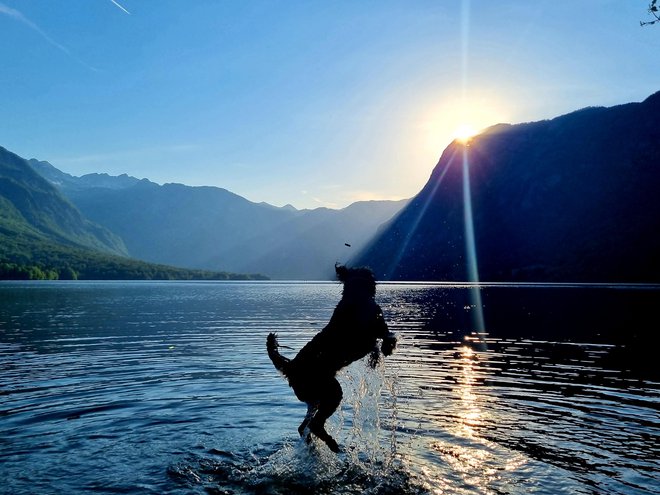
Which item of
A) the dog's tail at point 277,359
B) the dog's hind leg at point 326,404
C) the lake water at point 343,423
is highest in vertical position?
the dog's tail at point 277,359

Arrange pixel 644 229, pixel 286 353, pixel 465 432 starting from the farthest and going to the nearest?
pixel 644 229, pixel 286 353, pixel 465 432

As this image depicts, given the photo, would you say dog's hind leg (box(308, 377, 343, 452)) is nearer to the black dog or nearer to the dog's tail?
the black dog

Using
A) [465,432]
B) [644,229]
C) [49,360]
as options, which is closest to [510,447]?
[465,432]

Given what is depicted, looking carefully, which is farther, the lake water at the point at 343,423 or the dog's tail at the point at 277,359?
the dog's tail at the point at 277,359

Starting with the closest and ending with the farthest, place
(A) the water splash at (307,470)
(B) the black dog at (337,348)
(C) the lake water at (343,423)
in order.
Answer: (A) the water splash at (307,470) < (C) the lake water at (343,423) < (B) the black dog at (337,348)

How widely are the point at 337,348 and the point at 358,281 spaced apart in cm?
160

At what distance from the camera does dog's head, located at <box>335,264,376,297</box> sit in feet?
35.7

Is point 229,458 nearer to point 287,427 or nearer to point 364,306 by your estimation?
point 287,427

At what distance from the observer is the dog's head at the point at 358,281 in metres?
10.9

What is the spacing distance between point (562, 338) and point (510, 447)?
89.3 feet

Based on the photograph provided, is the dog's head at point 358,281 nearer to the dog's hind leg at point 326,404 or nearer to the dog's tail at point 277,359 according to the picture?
the dog's hind leg at point 326,404

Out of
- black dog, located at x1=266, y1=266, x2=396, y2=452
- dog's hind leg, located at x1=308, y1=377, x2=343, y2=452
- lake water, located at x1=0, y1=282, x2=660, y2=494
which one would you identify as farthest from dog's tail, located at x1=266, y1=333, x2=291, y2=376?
lake water, located at x1=0, y1=282, x2=660, y2=494

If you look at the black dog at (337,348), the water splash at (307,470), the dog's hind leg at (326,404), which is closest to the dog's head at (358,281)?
the black dog at (337,348)

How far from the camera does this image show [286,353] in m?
29.2
